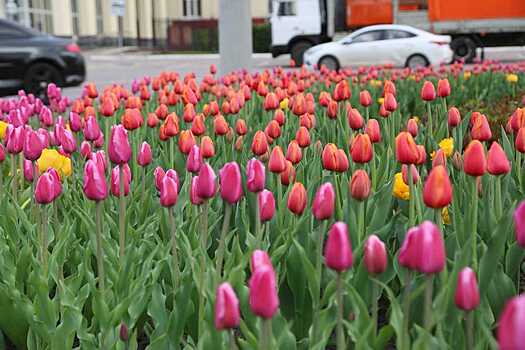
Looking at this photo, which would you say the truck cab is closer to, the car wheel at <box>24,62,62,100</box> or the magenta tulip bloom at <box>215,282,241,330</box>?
the car wheel at <box>24,62,62,100</box>

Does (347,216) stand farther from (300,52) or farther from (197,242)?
(300,52)

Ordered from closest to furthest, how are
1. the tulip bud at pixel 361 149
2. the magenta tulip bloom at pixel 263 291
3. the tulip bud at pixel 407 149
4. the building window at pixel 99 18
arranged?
1. the magenta tulip bloom at pixel 263 291
2. the tulip bud at pixel 407 149
3. the tulip bud at pixel 361 149
4. the building window at pixel 99 18

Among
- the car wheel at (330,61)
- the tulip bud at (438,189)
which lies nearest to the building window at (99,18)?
the car wheel at (330,61)

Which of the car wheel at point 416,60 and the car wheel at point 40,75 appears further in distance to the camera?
the car wheel at point 416,60

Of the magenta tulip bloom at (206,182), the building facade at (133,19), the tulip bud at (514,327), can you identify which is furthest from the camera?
the building facade at (133,19)

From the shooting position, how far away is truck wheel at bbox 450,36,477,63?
24559 millimetres

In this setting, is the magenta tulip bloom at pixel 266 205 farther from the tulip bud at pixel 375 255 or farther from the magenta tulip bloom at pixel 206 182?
the tulip bud at pixel 375 255

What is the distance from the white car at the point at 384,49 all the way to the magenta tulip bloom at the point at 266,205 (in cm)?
1972

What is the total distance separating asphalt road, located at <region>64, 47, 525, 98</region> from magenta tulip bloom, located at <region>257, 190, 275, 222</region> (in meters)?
15.2

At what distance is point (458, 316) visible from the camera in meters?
1.78

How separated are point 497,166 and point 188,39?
4398cm

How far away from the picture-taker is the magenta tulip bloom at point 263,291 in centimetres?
113

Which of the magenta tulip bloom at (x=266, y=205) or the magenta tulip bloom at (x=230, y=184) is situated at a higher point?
the magenta tulip bloom at (x=230, y=184)

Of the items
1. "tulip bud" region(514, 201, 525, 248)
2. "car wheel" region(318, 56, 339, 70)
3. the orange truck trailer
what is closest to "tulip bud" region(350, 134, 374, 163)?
"tulip bud" region(514, 201, 525, 248)
